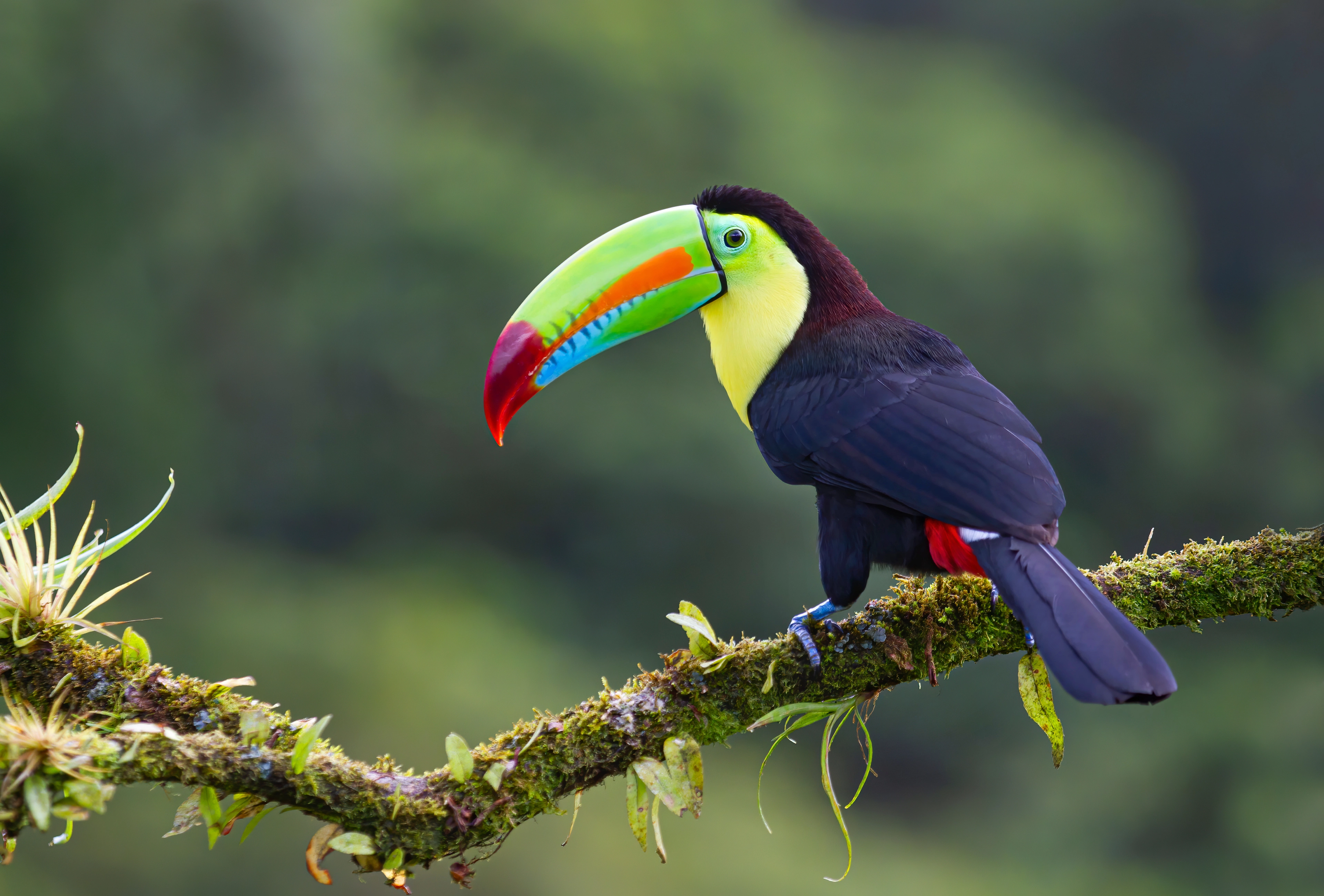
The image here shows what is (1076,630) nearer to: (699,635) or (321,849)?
(699,635)

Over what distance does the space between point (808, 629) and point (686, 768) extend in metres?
0.36

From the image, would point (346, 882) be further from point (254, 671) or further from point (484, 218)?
point (484, 218)

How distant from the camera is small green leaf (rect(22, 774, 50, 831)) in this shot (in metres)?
1.20

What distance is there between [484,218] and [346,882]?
157 inches

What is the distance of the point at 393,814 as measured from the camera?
54.2 inches

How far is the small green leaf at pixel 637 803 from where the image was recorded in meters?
1.50

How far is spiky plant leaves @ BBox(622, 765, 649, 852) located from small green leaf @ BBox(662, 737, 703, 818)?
5 centimetres

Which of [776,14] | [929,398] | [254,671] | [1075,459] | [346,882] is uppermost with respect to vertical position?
[776,14]

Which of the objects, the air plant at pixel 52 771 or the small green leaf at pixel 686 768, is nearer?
the air plant at pixel 52 771

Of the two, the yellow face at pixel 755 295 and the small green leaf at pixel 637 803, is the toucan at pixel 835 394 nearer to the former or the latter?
the yellow face at pixel 755 295

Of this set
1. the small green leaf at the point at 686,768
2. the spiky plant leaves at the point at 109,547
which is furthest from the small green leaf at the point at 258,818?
the small green leaf at the point at 686,768

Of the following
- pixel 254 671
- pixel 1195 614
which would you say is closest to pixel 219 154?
pixel 254 671

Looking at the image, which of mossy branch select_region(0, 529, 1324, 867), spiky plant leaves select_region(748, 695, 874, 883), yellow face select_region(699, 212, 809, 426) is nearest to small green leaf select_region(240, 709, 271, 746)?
mossy branch select_region(0, 529, 1324, 867)

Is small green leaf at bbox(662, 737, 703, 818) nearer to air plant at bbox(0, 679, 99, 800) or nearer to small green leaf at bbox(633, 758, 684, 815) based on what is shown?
small green leaf at bbox(633, 758, 684, 815)
